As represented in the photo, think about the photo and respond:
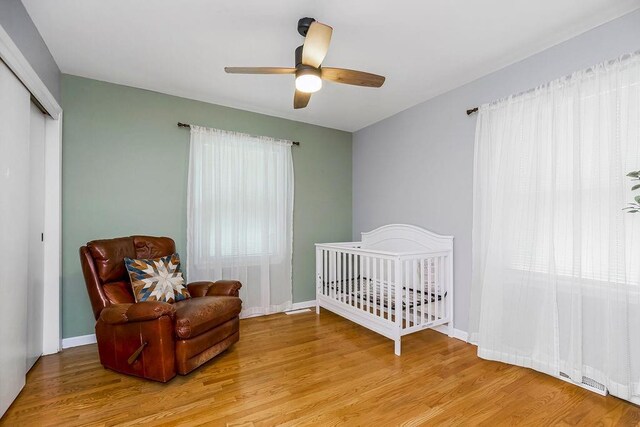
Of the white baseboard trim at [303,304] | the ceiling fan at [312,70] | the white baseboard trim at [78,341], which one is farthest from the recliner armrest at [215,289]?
the ceiling fan at [312,70]

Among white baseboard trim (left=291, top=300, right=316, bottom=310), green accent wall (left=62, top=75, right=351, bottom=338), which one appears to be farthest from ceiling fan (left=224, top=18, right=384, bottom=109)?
white baseboard trim (left=291, top=300, right=316, bottom=310)

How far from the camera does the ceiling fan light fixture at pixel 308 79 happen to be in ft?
6.55

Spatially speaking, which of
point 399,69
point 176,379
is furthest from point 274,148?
point 176,379

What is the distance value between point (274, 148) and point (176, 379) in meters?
2.63

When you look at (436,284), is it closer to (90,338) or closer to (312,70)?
(312,70)

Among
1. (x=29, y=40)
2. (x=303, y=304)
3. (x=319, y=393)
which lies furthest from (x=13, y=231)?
(x=303, y=304)

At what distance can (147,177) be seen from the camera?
126 inches

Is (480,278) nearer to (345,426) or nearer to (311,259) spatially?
(345,426)

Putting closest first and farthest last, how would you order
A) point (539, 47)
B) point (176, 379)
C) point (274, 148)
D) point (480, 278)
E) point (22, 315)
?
point (22, 315) < point (176, 379) < point (539, 47) < point (480, 278) < point (274, 148)

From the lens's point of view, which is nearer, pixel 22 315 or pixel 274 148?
pixel 22 315

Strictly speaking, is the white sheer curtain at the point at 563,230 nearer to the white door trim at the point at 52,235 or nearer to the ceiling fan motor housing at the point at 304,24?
the ceiling fan motor housing at the point at 304,24

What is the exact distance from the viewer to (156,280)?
260 cm

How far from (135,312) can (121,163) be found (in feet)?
5.47

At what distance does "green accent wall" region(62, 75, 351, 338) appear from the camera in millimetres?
2848
